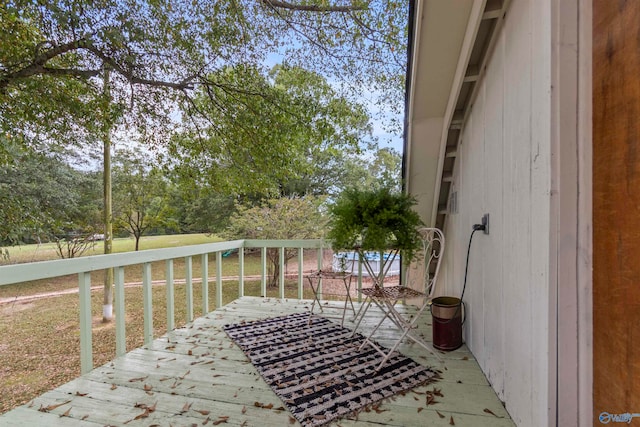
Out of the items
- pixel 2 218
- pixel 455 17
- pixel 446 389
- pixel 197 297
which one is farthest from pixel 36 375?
pixel 455 17

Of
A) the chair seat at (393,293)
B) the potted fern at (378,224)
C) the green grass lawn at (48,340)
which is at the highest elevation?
the potted fern at (378,224)

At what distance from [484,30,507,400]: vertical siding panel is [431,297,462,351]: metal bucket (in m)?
0.36

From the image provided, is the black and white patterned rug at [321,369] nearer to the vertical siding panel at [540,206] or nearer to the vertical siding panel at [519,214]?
the vertical siding panel at [519,214]

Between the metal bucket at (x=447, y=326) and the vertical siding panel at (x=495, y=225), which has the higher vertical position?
the vertical siding panel at (x=495, y=225)

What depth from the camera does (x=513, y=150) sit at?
1.61 metres

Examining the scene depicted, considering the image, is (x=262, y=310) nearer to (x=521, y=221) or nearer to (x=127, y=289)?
(x=521, y=221)

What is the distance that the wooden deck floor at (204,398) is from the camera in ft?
5.38

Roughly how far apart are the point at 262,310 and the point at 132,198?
598 centimetres

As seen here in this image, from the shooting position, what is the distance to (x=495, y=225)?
1.91m

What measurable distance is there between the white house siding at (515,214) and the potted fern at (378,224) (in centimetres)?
49

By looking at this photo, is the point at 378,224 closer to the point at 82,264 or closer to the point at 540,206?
the point at 540,206

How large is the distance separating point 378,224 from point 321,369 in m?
1.13

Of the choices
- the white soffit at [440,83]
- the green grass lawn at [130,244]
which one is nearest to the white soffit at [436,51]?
the white soffit at [440,83]

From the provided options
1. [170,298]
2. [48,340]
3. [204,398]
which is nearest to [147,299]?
[170,298]
